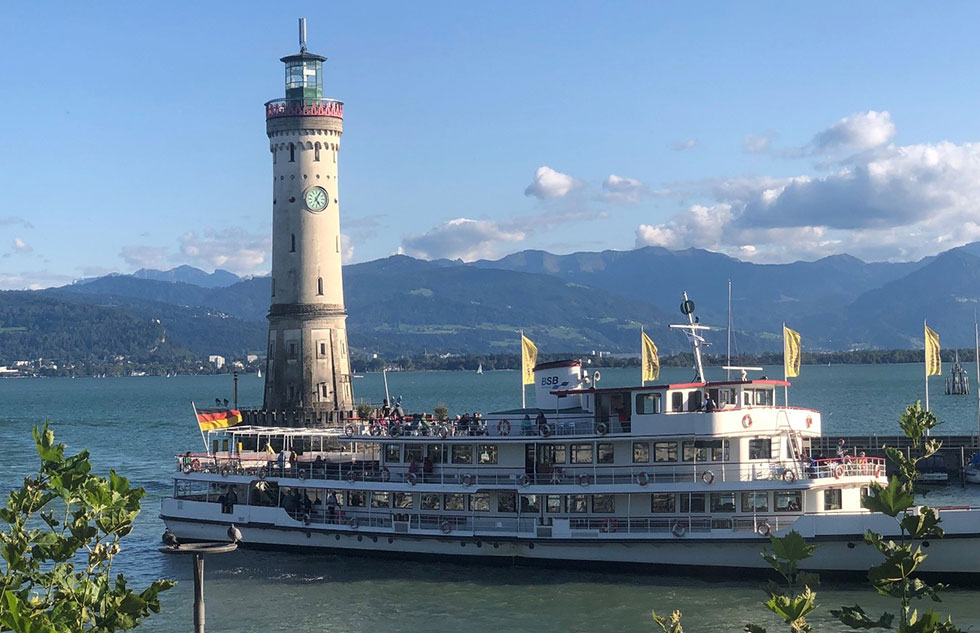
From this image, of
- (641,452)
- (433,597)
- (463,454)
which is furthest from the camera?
(463,454)

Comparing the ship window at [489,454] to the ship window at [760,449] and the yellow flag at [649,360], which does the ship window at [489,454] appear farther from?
the ship window at [760,449]

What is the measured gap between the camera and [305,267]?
62.8 meters

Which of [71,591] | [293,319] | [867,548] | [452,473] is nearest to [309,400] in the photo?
[293,319]

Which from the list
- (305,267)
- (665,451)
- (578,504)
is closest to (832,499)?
(665,451)

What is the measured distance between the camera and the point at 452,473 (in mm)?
42156

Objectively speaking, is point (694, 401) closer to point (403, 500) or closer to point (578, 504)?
point (578, 504)

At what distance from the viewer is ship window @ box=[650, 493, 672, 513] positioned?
38.9m

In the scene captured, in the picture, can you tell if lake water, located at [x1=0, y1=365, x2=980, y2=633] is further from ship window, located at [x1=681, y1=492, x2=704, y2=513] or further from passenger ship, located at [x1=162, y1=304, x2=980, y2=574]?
ship window, located at [x1=681, y1=492, x2=704, y2=513]

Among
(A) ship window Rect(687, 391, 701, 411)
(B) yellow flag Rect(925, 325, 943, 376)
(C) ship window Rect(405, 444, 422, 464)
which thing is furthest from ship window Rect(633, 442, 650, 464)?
(B) yellow flag Rect(925, 325, 943, 376)

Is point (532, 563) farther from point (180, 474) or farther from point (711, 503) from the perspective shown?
point (180, 474)

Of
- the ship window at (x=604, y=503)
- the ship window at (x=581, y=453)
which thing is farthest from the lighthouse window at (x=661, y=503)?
the ship window at (x=581, y=453)

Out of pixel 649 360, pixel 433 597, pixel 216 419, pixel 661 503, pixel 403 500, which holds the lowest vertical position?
pixel 433 597

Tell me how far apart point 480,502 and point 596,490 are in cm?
444

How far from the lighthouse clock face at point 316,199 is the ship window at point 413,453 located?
2320 centimetres
